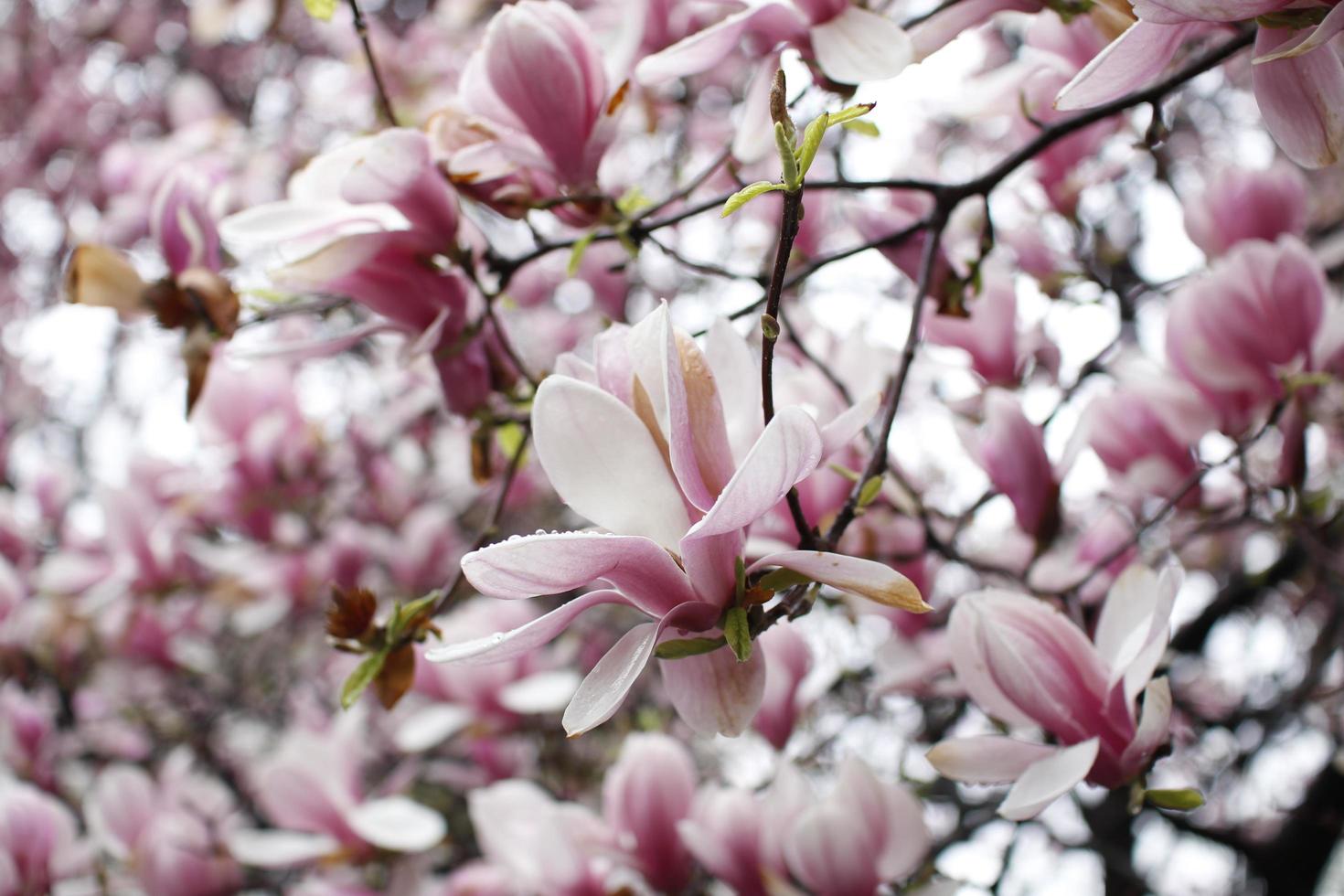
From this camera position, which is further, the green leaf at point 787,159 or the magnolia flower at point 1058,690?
the magnolia flower at point 1058,690

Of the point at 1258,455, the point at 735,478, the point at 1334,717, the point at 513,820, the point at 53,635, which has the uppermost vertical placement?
the point at 735,478

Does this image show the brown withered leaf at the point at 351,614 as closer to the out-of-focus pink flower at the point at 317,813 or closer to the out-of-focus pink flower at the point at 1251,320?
the out-of-focus pink flower at the point at 317,813

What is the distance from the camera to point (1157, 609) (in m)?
0.54

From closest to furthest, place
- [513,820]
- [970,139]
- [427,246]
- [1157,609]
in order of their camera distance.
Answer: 1. [1157,609]
2. [427,246]
3. [513,820]
4. [970,139]

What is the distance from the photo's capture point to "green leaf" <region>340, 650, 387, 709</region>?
24.3 inches

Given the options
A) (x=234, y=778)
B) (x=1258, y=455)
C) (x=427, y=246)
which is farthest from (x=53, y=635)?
(x=1258, y=455)

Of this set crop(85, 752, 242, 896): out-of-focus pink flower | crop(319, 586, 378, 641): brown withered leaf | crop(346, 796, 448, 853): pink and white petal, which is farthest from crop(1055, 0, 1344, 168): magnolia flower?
crop(85, 752, 242, 896): out-of-focus pink flower

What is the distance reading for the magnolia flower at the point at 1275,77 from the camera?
0.51 meters

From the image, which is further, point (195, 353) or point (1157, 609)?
point (195, 353)

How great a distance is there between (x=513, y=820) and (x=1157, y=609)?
65cm

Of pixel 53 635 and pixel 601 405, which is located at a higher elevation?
pixel 601 405

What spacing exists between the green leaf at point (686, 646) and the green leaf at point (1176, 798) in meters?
0.27

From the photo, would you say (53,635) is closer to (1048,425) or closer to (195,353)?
(195,353)

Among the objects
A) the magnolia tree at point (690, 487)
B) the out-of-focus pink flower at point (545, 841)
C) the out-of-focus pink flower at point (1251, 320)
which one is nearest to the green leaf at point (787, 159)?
the magnolia tree at point (690, 487)
